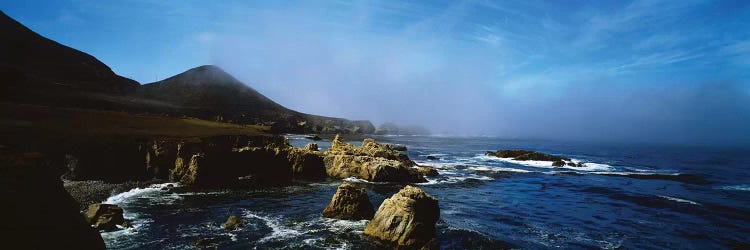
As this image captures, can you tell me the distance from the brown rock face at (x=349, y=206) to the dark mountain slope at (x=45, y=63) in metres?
63.0

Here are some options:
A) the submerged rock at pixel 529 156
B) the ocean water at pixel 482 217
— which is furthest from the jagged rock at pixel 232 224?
the submerged rock at pixel 529 156

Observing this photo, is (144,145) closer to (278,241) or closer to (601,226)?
(278,241)

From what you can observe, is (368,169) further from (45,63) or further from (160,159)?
(45,63)

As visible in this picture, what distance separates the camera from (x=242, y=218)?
25156 mm

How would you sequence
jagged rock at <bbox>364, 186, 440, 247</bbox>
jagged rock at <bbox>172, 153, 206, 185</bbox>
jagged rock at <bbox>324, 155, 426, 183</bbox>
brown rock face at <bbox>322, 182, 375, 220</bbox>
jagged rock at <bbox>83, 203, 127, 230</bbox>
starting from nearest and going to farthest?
1. jagged rock at <bbox>364, 186, 440, 247</bbox>
2. jagged rock at <bbox>83, 203, 127, 230</bbox>
3. brown rock face at <bbox>322, 182, 375, 220</bbox>
4. jagged rock at <bbox>172, 153, 206, 185</bbox>
5. jagged rock at <bbox>324, 155, 426, 183</bbox>

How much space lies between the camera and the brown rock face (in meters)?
25.3

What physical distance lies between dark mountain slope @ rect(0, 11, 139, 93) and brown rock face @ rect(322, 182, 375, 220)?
207 feet

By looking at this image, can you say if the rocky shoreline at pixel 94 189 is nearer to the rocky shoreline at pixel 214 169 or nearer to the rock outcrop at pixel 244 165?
the rocky shoreline at pixel 214 169

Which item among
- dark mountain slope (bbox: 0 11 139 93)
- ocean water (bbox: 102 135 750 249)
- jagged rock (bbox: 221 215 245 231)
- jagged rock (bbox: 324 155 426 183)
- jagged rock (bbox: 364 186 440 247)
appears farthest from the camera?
dark mountain slope (bbox: 0 11 139 93)

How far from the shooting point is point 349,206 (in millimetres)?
25500

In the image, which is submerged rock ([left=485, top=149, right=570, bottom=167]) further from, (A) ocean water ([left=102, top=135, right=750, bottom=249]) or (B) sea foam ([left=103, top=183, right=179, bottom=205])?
(B) sea foam ([left=103, top=183, right=179, bottom=205])

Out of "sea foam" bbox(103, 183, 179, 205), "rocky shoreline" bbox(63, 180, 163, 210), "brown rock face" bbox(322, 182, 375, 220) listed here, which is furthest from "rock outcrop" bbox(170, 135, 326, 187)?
"brown rock face" bbox(322, 182, 375, 220)

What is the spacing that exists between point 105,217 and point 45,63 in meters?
83.2

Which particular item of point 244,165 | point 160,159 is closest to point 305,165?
point 244,165
